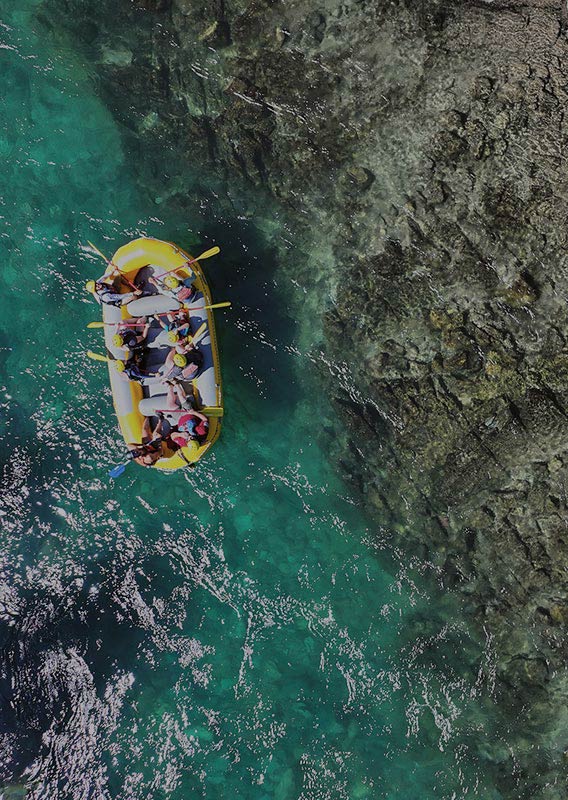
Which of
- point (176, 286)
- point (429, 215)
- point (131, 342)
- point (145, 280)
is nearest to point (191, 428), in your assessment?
point (131, 342)

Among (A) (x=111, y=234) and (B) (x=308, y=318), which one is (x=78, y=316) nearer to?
(A) (x=111, y=234)

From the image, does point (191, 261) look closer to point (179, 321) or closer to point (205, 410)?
point (179, 321)

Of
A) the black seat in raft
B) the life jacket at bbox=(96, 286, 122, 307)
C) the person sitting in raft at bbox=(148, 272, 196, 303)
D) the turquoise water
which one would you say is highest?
the person sitting in raft at bbox=(148, 272, 196, 303)

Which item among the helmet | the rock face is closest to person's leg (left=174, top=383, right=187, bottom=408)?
the helmet

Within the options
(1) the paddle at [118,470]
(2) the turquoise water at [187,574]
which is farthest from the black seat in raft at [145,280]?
(1) the paddle at [118,470]

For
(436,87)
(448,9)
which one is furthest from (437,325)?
(448,9)

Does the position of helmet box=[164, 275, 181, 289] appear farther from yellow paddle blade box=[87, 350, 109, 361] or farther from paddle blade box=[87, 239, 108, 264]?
yellow paddle blade box=[87, 350, 109, 361]
